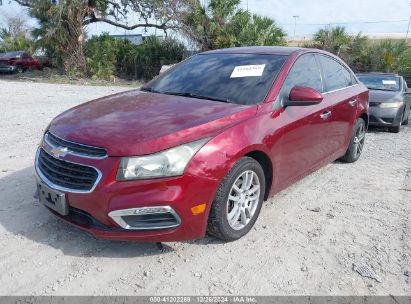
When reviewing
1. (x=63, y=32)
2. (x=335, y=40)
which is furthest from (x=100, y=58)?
(x=335, y=40)

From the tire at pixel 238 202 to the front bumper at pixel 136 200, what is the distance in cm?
12

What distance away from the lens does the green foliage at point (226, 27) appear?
62.5 ft

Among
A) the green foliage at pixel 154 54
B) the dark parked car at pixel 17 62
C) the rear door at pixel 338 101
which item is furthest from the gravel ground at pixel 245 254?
the dark parked car at pixel 17 62

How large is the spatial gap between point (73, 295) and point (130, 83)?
1802 cm

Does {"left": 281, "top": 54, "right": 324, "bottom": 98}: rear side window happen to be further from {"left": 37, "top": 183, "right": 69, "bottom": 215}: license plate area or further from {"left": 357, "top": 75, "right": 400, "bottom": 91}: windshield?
{"left": 357, "top": 75, "right": 400, "bottom": 91}: windshield

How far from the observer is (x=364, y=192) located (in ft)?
14.9

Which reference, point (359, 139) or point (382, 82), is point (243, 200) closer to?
point (359, 139)

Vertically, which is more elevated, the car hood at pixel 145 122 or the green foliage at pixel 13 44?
the green foliage at pixel 13 44

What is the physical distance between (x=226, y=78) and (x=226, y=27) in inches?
667

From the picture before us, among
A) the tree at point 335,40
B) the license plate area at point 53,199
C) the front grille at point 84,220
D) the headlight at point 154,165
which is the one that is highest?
the tree at point 335,40

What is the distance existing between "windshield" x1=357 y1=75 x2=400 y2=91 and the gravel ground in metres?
5.29

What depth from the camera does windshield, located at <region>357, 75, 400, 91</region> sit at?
909 cm

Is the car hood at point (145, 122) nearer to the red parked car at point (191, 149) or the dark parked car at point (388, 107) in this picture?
the red parked car at point (191, 149)

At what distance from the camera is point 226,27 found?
1978 cm
